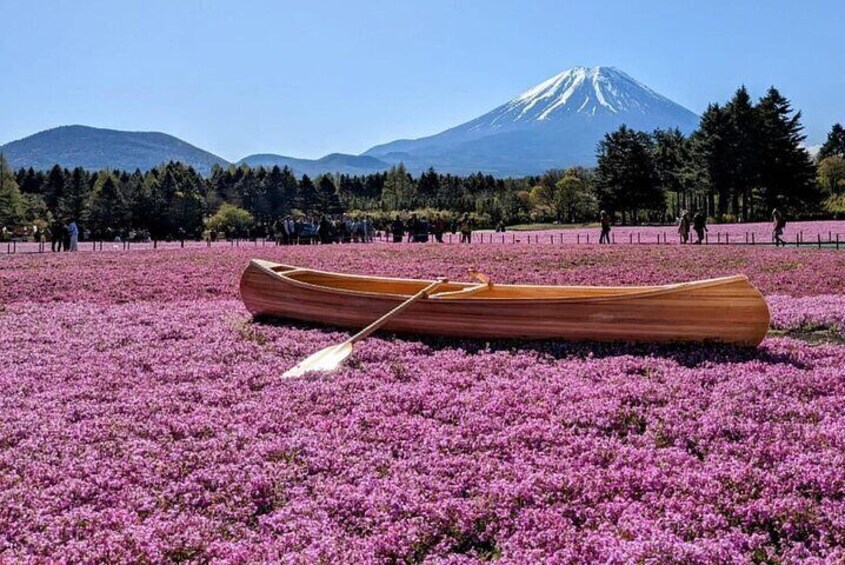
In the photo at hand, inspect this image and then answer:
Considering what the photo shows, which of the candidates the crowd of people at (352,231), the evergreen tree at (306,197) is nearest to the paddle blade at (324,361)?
the crowd of people at (352,231)

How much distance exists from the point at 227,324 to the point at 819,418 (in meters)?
8.82

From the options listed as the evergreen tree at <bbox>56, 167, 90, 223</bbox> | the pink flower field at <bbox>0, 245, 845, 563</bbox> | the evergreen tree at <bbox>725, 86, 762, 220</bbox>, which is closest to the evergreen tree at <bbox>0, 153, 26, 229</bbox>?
the evergreen tree at <bbox>56, 167, 90, 223</bbox>

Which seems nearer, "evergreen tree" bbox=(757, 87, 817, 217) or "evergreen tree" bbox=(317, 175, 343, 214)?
"evergreen tree" bbox=(757, 87, 817, 217)

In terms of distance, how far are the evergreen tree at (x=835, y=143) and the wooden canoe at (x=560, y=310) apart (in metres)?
139

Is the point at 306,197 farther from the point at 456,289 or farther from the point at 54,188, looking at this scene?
the point at 456,289

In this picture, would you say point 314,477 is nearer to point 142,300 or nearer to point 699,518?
point 699,518

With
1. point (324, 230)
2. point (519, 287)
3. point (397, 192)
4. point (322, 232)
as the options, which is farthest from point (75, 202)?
point (519, 287)

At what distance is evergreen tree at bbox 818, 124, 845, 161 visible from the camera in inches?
5236

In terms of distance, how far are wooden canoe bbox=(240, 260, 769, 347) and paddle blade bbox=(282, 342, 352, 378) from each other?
150 cm

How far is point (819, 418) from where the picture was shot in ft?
22.2

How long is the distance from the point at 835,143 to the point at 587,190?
61406 millimetres

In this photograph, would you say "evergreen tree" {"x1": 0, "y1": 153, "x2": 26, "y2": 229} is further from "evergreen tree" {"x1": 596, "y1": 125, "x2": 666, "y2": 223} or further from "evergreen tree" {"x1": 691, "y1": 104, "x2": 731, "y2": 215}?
"evergreen tree" {"x1": 691, "y1": 104, "x2": 731, "y2": 215}

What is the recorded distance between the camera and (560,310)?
9641 mm

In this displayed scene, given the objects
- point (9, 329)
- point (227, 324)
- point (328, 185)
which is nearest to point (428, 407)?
point (227, 324)
